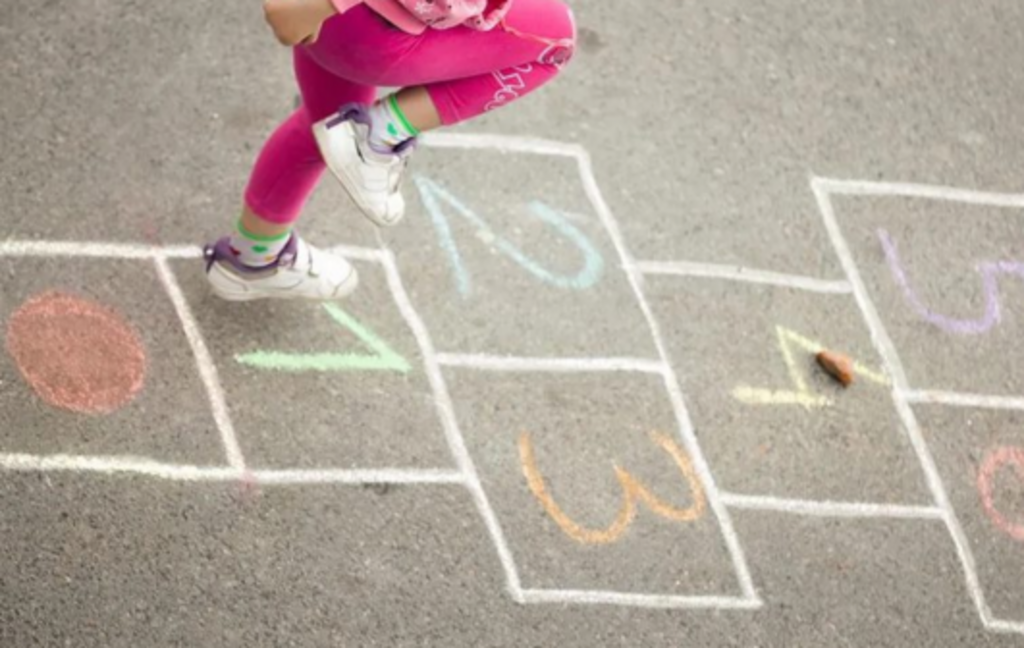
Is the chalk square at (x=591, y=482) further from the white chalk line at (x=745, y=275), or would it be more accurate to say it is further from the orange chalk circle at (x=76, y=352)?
the orange chalk circle at (x=76, y=352)

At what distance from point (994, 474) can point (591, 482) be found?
1026 mm

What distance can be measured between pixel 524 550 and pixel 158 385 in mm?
851

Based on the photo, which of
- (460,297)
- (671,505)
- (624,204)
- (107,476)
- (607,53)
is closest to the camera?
(107,476)

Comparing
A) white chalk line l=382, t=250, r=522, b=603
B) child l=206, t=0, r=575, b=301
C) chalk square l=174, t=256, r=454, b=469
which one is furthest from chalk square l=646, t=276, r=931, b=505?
child l=206, t=0, r=575, b=301

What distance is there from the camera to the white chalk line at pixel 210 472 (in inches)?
106

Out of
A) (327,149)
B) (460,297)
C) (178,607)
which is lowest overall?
(178,607)

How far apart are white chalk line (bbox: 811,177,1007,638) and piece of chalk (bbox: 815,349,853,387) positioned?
0.43 feet

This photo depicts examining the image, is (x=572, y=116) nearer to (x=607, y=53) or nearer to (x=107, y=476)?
(x=607, y=53)

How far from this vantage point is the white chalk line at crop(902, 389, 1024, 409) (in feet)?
10.8

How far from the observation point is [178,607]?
8.47 feet

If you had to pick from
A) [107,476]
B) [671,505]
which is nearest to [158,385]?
[107,476]

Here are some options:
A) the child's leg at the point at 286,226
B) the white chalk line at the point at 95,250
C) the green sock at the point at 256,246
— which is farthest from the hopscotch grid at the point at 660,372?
the white chalk line at the point at 95,250

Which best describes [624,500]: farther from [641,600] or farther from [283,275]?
[283,275]

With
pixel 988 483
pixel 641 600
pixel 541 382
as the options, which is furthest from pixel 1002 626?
pixel 541 382
